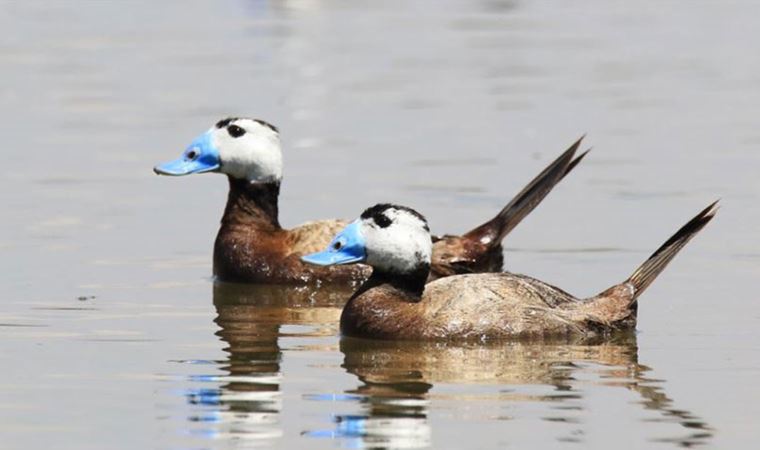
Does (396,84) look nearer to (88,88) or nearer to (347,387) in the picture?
(88,88)

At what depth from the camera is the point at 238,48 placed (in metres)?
24.2

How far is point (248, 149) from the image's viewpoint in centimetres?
1367

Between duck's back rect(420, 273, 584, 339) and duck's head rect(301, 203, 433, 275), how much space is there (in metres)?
0.21

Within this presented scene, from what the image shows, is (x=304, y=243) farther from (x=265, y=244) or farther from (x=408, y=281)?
(x=408, y=281)

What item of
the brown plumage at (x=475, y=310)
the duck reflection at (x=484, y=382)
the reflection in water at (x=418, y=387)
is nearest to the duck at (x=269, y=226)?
the reflection in water at (x=418, y=387)

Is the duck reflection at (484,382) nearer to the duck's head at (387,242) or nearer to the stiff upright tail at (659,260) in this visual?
the stiff upright tail at (659,260)

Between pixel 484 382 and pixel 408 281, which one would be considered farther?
pixel 408 281

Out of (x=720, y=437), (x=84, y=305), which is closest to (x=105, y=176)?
(x=84, y=305)

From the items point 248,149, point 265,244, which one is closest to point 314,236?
point 265,244

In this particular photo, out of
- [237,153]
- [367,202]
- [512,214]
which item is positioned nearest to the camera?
[512,214]

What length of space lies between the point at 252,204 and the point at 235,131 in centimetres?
52

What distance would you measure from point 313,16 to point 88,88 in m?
6.59

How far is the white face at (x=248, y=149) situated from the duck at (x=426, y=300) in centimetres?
250

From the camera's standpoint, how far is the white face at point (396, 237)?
1110 centimetres
